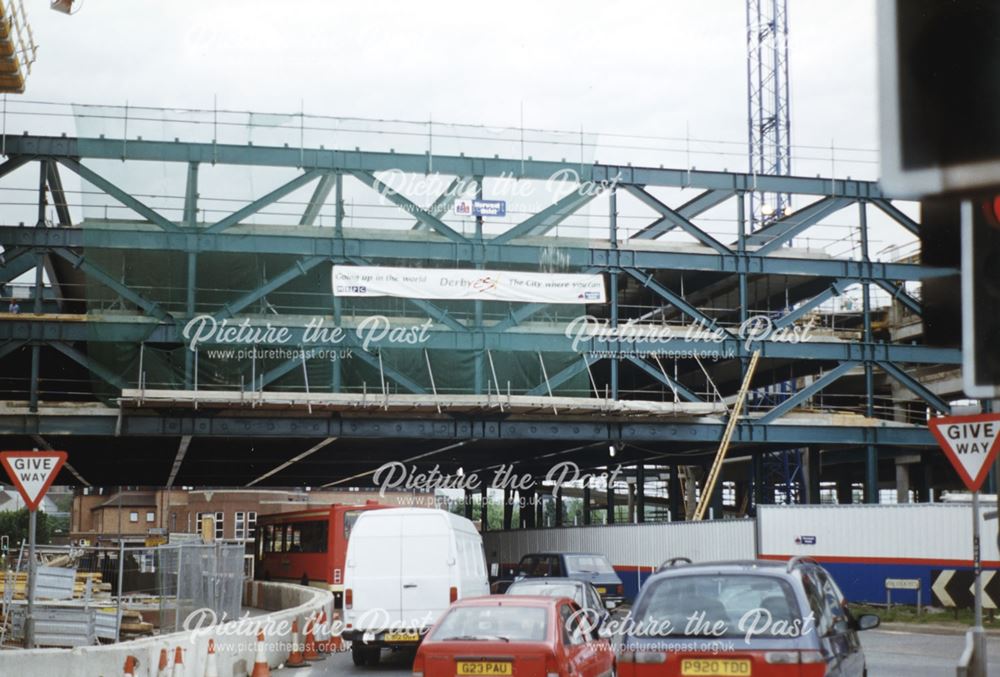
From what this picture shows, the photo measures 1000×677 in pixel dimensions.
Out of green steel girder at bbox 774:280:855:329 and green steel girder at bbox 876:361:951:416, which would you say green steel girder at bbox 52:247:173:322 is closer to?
green steel girder at bbox 774:280:855:329

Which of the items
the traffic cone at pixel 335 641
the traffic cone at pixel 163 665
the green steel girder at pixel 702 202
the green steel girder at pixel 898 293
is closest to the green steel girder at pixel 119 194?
the green steel girder at pixel 702 202

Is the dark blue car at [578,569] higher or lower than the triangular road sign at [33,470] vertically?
lower

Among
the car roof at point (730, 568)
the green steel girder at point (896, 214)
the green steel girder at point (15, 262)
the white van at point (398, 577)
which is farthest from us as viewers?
the green steel girder at point (896, 214)

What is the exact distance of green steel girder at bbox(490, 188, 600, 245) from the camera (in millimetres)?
45875

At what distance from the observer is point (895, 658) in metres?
19.3

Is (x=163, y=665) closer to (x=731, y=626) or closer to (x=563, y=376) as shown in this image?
(x=731, y=626)

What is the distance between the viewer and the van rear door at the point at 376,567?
62.4 feet

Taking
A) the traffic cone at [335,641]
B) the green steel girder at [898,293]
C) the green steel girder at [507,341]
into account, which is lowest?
the traffic cone at [335,641]

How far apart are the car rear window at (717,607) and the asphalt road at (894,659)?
802 centimetres

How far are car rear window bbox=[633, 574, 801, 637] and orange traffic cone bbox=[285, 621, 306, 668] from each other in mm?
10923

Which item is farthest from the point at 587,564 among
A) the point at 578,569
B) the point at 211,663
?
the point at 211,663

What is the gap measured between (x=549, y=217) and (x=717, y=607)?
37375mm

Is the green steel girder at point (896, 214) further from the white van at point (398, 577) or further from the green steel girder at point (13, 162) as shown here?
the white van at point (398, 577)

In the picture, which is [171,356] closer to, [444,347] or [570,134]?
[444,347]
